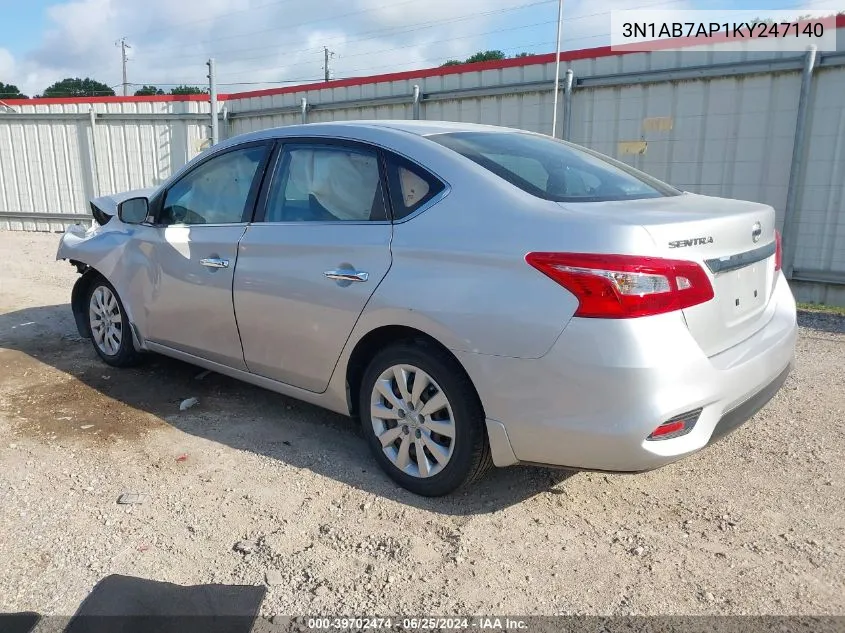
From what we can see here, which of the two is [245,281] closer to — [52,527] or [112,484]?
[112,484]

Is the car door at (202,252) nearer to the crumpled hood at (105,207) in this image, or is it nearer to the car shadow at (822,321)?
the crumpled hood at (105,207)

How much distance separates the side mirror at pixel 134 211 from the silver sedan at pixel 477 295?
437 millimetres

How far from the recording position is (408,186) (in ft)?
10.3

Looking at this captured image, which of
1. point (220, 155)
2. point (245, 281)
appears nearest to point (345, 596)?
point (245, 281)

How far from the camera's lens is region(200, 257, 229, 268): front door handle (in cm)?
381

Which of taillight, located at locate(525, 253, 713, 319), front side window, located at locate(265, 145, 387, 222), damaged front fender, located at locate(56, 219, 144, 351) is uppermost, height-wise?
front side window, located at locate(265, 145, 387, 222)

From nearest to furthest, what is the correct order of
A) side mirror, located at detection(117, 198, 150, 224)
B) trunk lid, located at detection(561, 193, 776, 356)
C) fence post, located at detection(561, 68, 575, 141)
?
trunk lid, located at detection(561, 193, 776, 356)
side mirror, located at detection(117, 198, 150, 224)
fence post, located at detection(561, 68, 575, 141)

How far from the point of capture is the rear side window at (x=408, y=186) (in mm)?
3045

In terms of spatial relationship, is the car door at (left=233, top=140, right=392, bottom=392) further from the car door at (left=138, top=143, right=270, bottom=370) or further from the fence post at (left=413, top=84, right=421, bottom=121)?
the fence post at (left=413, top=84, right=421, bottom=121)

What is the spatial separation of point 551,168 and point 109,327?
3.47 m

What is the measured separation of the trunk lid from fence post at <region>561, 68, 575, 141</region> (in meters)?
6.08

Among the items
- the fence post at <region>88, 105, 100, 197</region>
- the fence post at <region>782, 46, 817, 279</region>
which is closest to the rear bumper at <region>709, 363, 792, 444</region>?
the fence post at <region>782, 46, 817, 279</region>

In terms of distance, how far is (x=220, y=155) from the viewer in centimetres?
412

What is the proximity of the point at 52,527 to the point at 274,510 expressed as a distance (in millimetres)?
934
